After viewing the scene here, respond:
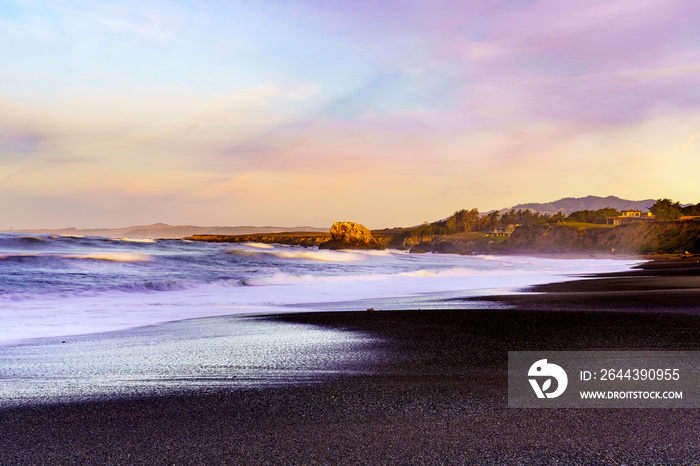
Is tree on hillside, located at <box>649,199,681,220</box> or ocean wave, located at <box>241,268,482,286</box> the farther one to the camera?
tree on hillside, located at <box>649,199,681,220</box>

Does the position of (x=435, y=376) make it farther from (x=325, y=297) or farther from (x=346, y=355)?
(x=325, y=297)

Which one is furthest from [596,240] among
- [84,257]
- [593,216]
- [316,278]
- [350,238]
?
[84,257]

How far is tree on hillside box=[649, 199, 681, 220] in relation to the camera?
91812mm

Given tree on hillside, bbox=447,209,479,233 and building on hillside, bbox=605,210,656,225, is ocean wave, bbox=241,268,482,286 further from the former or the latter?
tree on hillside, bbox=447,209,479,233

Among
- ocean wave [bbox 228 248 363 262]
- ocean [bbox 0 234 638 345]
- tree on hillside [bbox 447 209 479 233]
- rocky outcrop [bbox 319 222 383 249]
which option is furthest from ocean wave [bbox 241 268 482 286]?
tree on hillside [bbox 447 209 479 233]

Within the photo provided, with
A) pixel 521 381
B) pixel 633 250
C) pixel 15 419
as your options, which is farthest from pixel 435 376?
pixel 633 250

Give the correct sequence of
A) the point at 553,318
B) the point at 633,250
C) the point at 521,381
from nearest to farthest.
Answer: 1. the point at 521,381
2. the point at 553,318
3. the point at 633,250

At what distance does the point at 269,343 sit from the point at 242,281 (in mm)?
15100

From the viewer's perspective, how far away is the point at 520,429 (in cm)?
311
